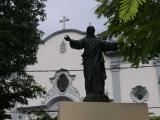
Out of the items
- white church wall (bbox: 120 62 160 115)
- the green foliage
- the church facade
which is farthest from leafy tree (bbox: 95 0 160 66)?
the church facade

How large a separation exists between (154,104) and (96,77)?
1374cm

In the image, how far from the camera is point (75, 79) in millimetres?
20156

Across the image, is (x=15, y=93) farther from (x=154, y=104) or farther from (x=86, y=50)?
(x=154, y=104)

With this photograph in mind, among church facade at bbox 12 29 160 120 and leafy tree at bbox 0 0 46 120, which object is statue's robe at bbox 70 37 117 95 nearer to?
leafy tree at bbox 0 0 46 120

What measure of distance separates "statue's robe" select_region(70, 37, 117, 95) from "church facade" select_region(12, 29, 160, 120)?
13.3 metres

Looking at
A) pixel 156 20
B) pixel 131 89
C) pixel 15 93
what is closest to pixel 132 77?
pixel 131 89

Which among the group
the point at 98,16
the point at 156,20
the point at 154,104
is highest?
the point at 98,16

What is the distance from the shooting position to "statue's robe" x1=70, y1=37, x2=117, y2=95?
5.07 meters

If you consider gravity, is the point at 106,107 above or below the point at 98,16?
below

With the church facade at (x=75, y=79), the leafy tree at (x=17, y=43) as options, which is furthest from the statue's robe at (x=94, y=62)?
the church facade at (x=75, y=79)

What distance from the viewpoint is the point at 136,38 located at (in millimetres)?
3805

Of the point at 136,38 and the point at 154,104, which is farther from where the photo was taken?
the point at 154,104

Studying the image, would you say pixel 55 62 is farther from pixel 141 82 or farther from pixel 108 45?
pixel 108 45

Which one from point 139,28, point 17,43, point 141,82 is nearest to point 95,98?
point 139,28
